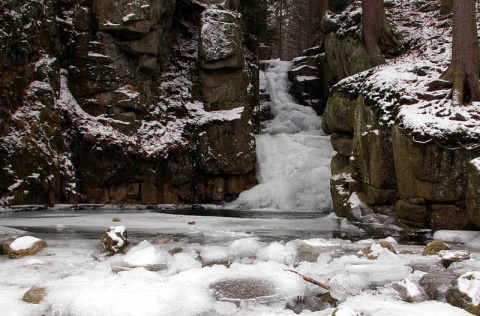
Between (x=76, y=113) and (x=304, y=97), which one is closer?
(x=76, y=113)

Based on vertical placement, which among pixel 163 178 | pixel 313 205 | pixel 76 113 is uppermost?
pixel 76 113

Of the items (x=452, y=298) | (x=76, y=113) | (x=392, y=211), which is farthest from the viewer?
(x=76, y=113)

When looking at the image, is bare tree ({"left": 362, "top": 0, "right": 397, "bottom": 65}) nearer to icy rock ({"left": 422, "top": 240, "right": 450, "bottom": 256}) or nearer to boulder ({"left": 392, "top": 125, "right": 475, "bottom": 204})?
boulder ({"left": 392, "top": 125, "right": 475, "bottom": 204})

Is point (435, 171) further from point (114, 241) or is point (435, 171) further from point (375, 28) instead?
point (375, 28)

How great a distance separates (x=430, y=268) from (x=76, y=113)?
12.5 m

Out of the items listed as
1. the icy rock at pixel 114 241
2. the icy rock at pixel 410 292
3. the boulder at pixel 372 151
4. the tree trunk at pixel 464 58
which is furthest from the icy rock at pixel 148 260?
the tree trunk at pixel 464 58

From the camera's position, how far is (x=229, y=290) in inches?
161

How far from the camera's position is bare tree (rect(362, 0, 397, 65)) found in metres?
14.4

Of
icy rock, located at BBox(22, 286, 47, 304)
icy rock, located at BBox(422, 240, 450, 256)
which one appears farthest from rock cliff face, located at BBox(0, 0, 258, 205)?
icy rock, located at BBox(422, 240, 450, 256)

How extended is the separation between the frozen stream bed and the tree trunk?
125 inches

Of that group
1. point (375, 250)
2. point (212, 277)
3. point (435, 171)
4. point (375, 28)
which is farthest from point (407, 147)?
point (375, 28)

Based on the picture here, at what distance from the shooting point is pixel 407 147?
8.30 meters

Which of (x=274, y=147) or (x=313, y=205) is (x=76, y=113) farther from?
(x=313, y=205)

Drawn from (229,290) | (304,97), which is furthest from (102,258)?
(304,97)
